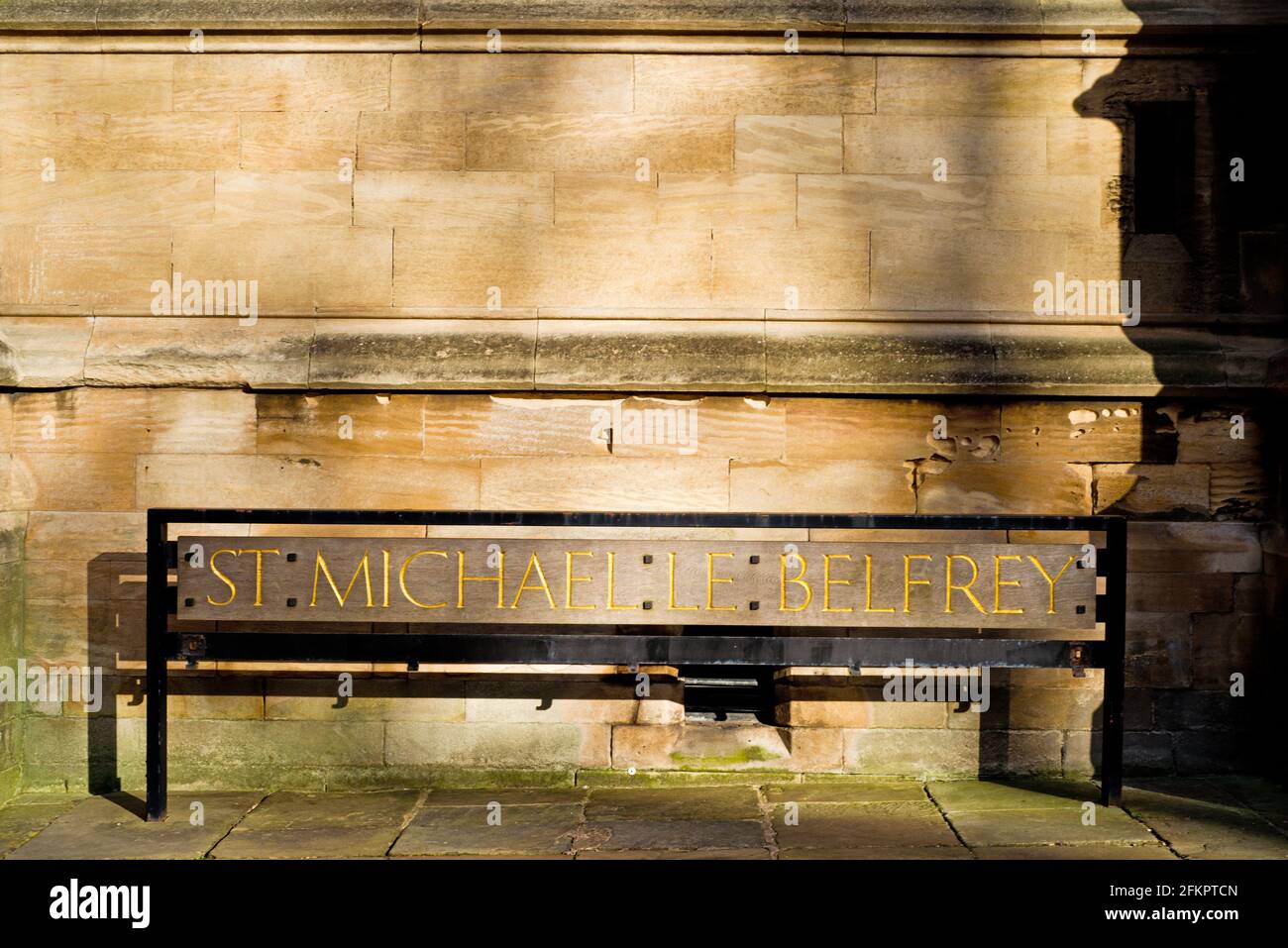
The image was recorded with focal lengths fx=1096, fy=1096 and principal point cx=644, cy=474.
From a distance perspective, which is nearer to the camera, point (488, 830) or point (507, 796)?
point (488, 830)

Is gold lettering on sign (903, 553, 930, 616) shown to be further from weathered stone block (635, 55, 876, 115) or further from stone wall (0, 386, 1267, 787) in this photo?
weathered stone block (635, 55, 876, 115)

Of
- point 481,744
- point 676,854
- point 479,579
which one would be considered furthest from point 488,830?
point 479,579

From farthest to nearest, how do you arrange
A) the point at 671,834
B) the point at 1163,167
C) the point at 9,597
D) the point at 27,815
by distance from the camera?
the point at 1163,167 < the point at 9,597 < the point at 27,815 < the point at 671,834

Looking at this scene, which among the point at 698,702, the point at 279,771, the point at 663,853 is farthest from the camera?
the point at 698,702

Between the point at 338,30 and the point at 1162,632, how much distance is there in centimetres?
556

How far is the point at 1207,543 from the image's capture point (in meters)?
5.96

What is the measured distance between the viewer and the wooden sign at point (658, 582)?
17.1ft

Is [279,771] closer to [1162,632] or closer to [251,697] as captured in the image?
[251,697]

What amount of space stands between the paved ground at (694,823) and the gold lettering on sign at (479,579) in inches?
43.5

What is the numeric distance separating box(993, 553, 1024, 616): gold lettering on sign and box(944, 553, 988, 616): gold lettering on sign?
0.07 meters

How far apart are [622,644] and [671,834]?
0.91m

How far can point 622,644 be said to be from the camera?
5.18 m

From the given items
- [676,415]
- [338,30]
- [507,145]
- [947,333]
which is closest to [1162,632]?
[947,333]

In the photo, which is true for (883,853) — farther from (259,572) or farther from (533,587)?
(259,572)
